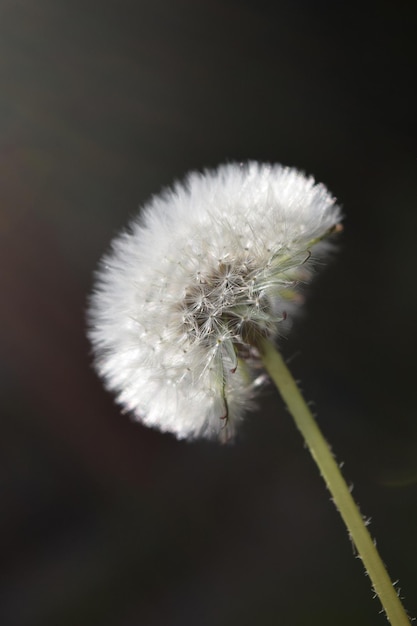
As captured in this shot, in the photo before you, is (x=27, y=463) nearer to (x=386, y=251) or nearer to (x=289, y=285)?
(x=386, y=251)

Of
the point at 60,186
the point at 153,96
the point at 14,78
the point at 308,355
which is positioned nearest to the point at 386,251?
the point at 308,355

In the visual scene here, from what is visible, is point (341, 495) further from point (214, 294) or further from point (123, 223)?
point (123, 223)

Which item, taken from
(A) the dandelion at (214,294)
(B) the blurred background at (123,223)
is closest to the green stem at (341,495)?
(A) the dandelion at (214,294)

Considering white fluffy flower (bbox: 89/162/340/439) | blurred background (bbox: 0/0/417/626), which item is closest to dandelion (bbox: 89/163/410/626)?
white fluffy flower (bbox: 89/162/340/439)

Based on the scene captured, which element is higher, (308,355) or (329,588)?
(308,355)

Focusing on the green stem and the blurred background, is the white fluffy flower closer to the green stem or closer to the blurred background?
the green stem

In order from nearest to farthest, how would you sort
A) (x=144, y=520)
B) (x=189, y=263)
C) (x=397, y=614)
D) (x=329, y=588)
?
(x=397, y=614), (x=189, y=263), (x=329, y=588), (x=144, y=520)

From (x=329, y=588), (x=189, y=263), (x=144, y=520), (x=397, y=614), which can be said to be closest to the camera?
(x=397, y=614)

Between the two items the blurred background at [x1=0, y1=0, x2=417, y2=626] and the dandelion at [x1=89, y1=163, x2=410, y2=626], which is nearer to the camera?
the dandelion at [x1=89, y1=163, x2=410, y2=626]

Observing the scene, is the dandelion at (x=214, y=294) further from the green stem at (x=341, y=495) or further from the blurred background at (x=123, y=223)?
the blurred background at (x=123, y=223)
